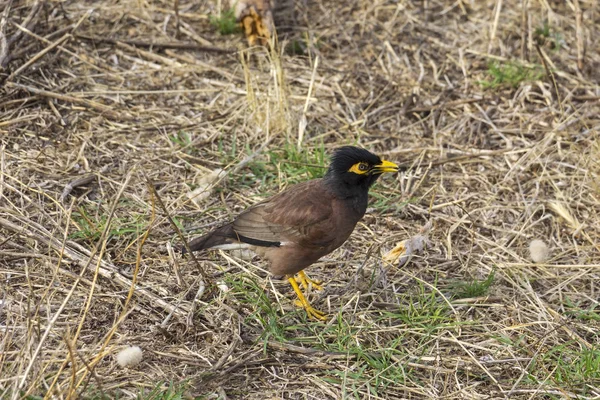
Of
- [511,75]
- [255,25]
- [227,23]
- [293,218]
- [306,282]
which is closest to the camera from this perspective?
[293,218]

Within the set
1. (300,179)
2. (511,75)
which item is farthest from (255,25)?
(511,75)

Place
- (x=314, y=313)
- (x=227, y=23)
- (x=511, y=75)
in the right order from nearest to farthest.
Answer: (x=314, y=313) → (x=511, y=75) → (x=227, y=23)

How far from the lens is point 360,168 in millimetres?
4785

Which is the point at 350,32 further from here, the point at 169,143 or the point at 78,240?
the point at 78,240

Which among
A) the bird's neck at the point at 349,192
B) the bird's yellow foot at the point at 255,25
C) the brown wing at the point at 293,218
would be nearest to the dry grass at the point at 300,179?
the bird's yellow foot at the point at 255,25

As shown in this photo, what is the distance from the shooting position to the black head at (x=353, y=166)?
187 inches

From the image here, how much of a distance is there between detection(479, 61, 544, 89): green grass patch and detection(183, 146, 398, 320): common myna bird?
2446mm

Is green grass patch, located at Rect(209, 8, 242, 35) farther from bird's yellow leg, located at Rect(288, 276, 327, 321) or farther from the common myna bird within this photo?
bird's yellow leg, located at Rect(288, 276, 327, 321)

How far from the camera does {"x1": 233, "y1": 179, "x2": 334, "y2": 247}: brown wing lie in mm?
4609

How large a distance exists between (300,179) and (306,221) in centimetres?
113

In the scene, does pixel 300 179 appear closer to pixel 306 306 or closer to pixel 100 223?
pixel 306 306

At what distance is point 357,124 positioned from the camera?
639cm

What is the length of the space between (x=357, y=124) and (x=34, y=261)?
2.92 m

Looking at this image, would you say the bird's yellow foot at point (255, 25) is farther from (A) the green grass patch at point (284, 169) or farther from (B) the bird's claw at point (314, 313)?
(B) the bird's claw at point (314, 313)
